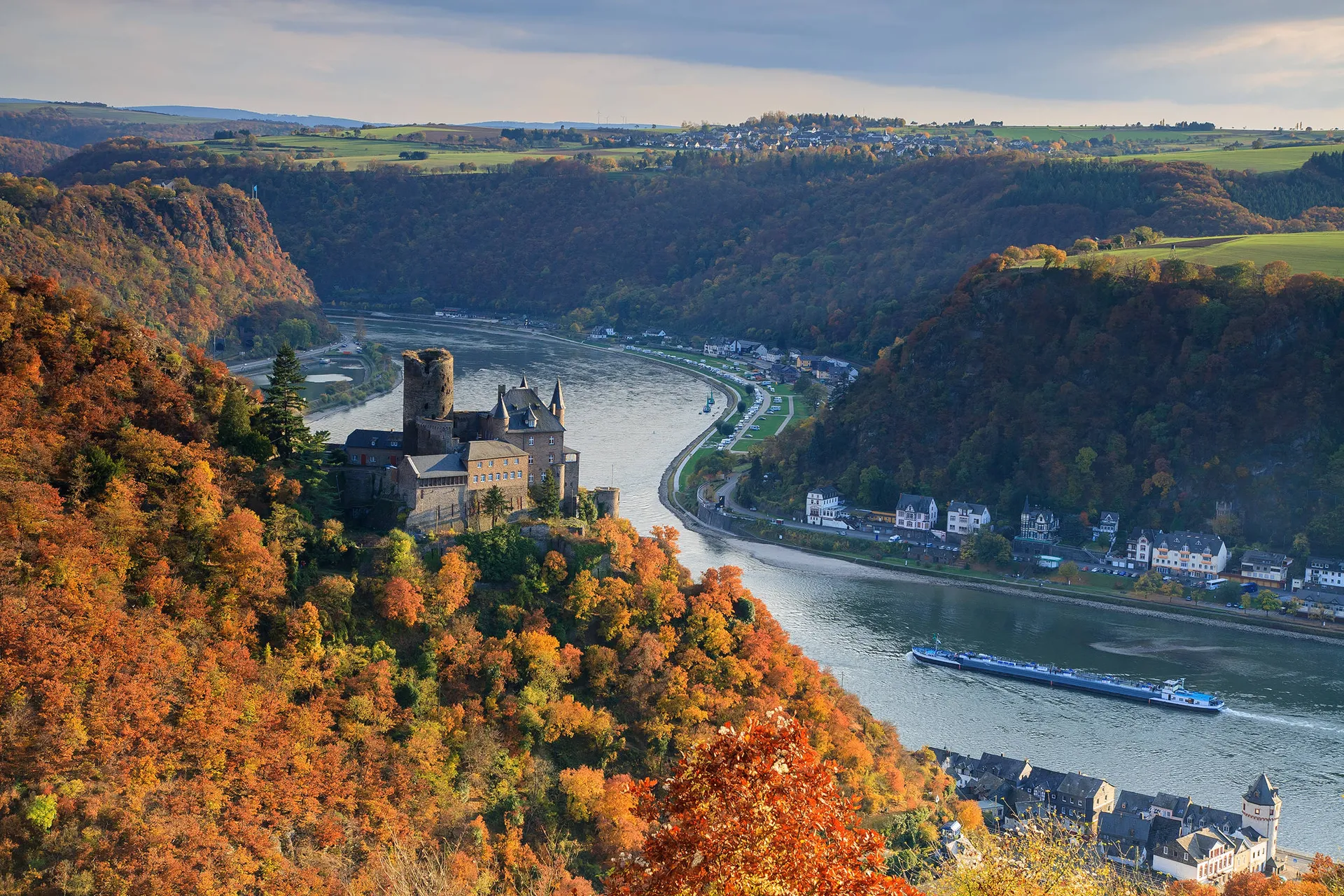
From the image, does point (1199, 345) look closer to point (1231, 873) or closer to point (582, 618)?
point (1231, 873)

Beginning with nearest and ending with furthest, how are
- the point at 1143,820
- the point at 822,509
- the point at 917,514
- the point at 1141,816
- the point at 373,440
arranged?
the point at 373,440, the point at 1143,820, the point at 1141,816, the point at 917,514, the point at 822,509

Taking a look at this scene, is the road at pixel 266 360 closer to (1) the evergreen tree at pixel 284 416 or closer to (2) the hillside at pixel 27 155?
(1) the evergreen tree at pixel 284 416

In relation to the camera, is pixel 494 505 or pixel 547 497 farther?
pixel 547 497

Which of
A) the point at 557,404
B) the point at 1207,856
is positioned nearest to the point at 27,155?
the point at 557,404

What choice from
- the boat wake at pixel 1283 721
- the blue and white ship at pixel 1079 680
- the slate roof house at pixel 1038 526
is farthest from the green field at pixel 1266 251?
the boat wake at pixel 1283 721

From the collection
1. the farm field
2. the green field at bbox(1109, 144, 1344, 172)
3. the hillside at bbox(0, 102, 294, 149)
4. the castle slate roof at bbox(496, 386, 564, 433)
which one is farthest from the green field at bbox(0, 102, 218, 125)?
the castle slate roof at bbox(496, 386, 564, 433)

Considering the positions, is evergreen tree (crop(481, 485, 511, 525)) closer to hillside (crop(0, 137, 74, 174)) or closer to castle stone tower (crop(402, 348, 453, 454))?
castle stone tower (crop(402, 348, 453, 454))

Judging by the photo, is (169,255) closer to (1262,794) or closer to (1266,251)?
(1266,251)
